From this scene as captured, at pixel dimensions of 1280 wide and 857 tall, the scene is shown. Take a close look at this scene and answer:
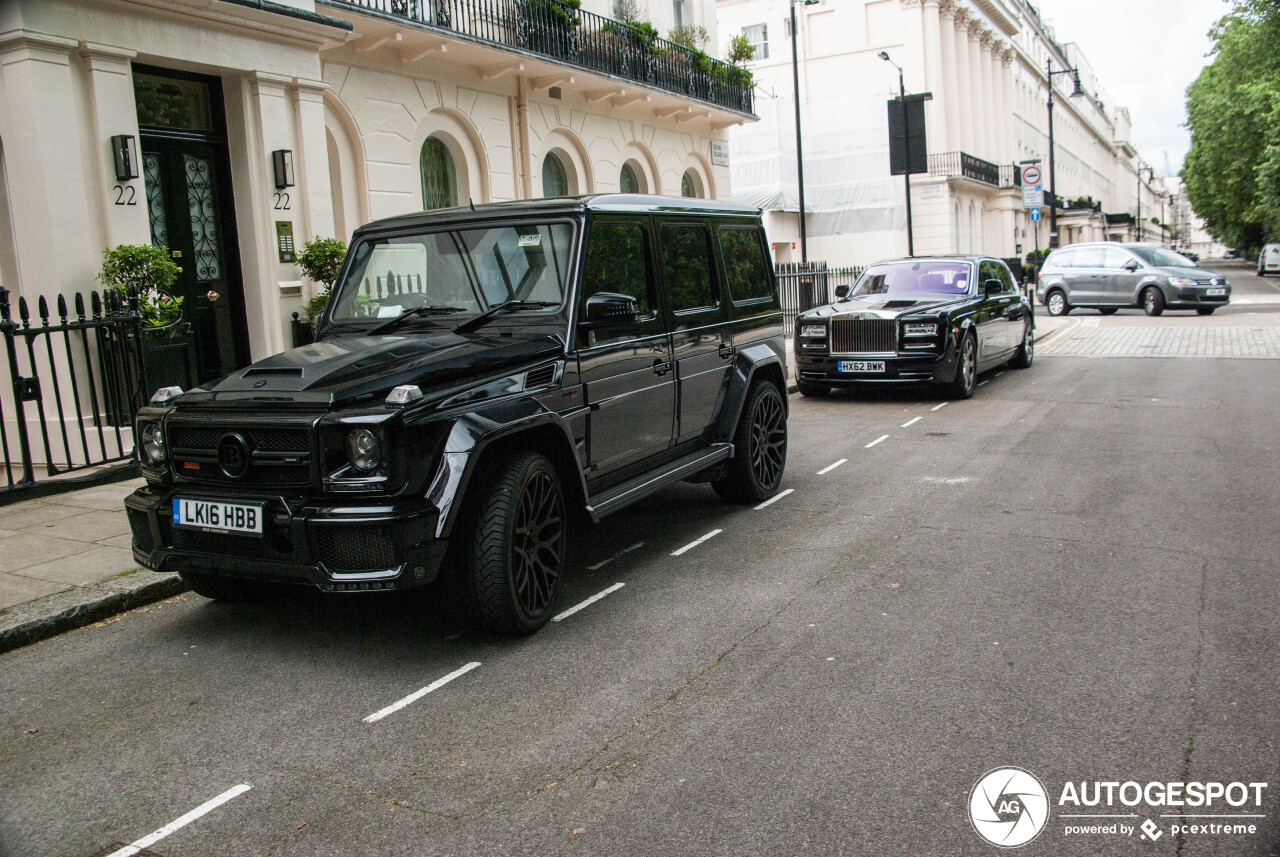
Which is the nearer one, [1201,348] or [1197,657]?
[1197,657]

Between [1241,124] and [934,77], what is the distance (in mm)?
23620

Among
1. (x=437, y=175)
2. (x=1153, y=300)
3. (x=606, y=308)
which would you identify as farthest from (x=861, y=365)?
(x=1153, y=300)

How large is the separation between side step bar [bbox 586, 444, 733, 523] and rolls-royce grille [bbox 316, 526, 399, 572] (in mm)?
1307

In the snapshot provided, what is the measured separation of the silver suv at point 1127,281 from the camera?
25.1m

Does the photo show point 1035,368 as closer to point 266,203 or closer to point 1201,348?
point 1201,348

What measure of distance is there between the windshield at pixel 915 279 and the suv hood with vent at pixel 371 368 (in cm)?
947

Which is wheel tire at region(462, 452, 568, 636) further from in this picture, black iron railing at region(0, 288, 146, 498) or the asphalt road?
black iron railing at region(0, 288, 146, 498)

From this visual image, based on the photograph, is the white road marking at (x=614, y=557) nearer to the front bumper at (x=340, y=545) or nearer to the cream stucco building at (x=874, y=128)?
the front bumper at (x=340, y=545)

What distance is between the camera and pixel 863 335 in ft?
41.1

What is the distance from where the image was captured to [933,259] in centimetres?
1409

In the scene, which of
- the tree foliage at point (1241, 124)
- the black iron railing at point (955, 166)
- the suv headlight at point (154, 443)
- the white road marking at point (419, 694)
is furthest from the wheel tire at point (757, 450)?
the black iron railing at point (955, 166)

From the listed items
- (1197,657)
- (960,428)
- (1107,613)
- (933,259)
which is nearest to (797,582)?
(1107,613)

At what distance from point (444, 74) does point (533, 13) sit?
2117 millimetres

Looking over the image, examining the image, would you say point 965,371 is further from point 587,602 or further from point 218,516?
point 218,516
